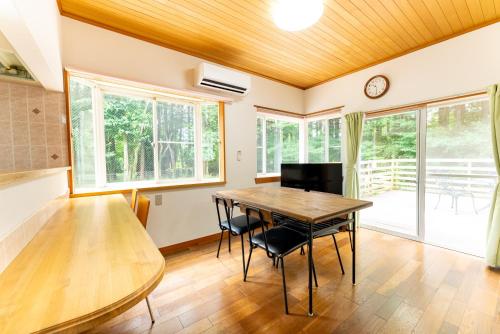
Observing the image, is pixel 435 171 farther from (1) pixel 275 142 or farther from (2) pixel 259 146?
(2) pixel 259 146

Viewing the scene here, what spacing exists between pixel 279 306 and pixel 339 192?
2176mm

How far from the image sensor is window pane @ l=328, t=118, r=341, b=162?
12.0 feet

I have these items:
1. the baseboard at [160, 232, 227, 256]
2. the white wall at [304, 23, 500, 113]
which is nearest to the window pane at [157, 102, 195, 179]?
the baseboard at [160, 232, 227, 256]

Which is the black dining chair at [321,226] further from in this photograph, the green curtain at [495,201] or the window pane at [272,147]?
the window pane at [272,147]

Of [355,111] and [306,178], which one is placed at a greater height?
[355,111]

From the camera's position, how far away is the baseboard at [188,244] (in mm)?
2617

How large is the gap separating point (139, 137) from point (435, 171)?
3.74 meters

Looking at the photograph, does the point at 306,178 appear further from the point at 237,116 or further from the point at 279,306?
the point at 279,306

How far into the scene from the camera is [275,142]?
3906 mm

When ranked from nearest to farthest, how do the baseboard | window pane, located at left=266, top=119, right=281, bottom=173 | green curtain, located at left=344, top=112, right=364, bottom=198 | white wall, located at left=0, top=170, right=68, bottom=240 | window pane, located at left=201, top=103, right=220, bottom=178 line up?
white wall, located at left=0, top=170, right=68, bottom=240 → the baseboard → window pane, located at left=201, top=103, right=220, bottom=178 → green curtain, located at left=344, top=112, right=364, bottom=198 → window pane, located at left=266, top=119, right=281, bottom=173

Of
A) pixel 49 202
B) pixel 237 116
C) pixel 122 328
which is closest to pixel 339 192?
pixel 237 116

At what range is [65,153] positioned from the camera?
1.99 metres

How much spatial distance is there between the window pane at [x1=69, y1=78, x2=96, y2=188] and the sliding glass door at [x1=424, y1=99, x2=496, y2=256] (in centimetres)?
399

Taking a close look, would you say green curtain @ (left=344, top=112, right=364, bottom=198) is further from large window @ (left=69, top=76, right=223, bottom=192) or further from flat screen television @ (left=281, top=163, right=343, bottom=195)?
large window @ (left=69, top=76, right=223, bottom=192)
